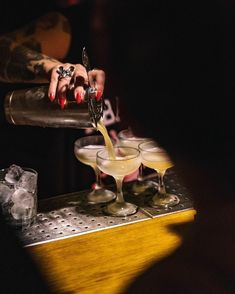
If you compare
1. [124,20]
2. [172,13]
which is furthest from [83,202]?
[172,13]

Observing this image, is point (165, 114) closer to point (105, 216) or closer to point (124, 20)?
point (124, 20)

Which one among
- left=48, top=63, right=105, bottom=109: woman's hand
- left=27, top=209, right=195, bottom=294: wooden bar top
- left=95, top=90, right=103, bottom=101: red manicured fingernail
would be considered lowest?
left=27, top=209, right=195, bottom=294: wooden bar top

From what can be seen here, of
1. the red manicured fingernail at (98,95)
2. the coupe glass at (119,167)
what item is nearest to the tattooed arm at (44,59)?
the red manicured fingernail at (98,95)

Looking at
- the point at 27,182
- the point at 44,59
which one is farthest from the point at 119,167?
the point at 44,59

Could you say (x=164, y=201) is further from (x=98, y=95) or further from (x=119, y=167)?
(x=98, y=95)

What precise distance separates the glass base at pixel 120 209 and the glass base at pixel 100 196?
79 millimetres

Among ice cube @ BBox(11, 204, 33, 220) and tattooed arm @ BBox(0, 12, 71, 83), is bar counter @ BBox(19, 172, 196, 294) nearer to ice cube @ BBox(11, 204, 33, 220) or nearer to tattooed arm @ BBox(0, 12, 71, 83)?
ice cube @ BBox(11, 204, 33, 220)

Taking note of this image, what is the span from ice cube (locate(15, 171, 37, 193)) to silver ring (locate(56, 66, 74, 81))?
1.35 ft

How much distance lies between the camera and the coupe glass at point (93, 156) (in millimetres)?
1977

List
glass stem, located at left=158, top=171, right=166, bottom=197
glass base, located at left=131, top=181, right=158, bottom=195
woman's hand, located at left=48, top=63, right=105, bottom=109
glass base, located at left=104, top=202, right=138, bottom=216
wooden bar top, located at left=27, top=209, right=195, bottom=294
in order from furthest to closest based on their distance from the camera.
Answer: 1. glass base, located at left=131, top=181, right=158, bottom=195
2. glass stem, located at left=158, top=171, right=166, bottom=197
3. glass base, located at left=104, top=202, right=138, bottom=216
4. woman's hand, located at left=48, top=63, right=105, bottom=109
5. wooden bar top, located at left=27, top=209, right=195, bottom=294

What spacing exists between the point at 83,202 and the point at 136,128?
1.32 m

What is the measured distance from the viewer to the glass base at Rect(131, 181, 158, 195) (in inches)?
81.2

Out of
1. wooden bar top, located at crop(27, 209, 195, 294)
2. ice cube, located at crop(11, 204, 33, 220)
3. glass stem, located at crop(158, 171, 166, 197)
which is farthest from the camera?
glass stem, located at crop(158, 171, 166, 197)

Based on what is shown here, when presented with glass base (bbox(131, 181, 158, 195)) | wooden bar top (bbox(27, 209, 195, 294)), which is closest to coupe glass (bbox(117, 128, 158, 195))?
glass base (bbox(131, 181, 158, 195))
